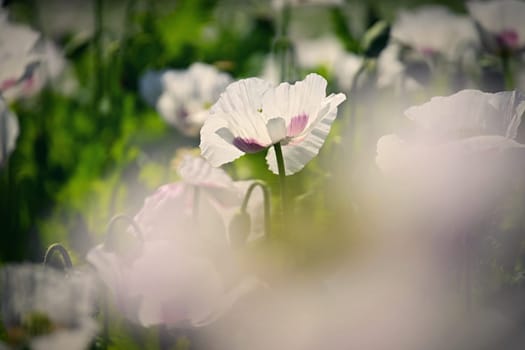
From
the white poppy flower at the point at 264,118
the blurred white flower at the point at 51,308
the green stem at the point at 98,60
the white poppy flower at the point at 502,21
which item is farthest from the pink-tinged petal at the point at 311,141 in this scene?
the green stem at the point at 98,60

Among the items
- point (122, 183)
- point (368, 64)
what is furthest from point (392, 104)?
point (122, 183)

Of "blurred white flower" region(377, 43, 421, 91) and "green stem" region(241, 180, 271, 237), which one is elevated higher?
"blurred white flower" region(377, 43, 421, 91)

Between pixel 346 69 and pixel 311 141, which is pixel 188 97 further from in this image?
pixel 311 141

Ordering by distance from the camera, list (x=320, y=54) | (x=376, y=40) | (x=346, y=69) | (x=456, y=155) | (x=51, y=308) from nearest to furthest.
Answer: (x=51, y=308) < (x=456, y=155) < (x=376, y=40) < (x=346, y=69) < (x=320, y=54)

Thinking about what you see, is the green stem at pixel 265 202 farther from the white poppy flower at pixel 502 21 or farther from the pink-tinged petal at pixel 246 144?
the white poppy flower at pixel 502 21

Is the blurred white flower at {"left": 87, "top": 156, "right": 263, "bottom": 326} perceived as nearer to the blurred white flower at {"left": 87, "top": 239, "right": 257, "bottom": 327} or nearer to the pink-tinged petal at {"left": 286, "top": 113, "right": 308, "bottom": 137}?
the blurred white flower at {"left": 87, "top": 239, "right": 257, "bottom": 327}

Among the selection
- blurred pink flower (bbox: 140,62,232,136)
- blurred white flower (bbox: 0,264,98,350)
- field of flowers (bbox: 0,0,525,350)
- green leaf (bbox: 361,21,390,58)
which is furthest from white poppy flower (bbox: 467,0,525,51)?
blurred white flower (bbox: 0,264,98,350)

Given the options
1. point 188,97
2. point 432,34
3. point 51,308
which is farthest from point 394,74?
point 51,308
